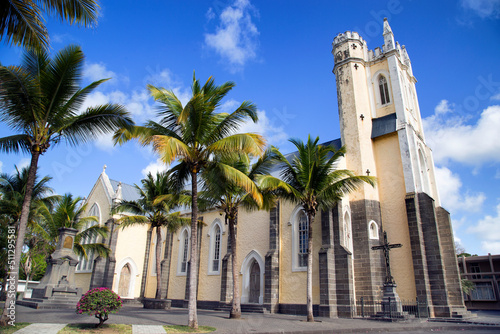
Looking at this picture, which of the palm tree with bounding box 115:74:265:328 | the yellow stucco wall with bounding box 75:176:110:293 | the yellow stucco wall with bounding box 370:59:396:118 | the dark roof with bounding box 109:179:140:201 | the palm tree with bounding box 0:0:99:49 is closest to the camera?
the palm tree with bounding box 0:0:99:49

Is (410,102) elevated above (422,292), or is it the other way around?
(410,102)

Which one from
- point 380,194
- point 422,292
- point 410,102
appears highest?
point 410,102

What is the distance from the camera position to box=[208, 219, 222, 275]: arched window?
26.5 metres

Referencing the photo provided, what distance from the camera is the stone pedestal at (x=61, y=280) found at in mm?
20267

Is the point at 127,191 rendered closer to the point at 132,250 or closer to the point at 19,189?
the point at 132,250

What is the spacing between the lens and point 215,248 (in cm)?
2738

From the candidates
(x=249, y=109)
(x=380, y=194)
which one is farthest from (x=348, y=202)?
(x=249, y=109)

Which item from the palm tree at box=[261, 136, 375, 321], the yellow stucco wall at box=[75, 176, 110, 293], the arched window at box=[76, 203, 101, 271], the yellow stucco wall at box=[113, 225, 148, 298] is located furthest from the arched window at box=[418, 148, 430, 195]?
the arched window at box=[76, 203, 101, 271]

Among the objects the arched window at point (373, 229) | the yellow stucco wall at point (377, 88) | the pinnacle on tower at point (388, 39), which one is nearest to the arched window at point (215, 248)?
the arched window at point (373, 229)

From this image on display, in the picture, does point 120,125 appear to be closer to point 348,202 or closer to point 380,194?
point 348,202

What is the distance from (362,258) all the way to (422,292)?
11.4ft

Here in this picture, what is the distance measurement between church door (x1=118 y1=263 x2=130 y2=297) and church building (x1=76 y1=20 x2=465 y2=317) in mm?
194

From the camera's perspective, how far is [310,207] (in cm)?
1730

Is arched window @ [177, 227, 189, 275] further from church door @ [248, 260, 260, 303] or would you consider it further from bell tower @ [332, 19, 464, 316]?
bell tower @ [332, 19, 464, 316]
